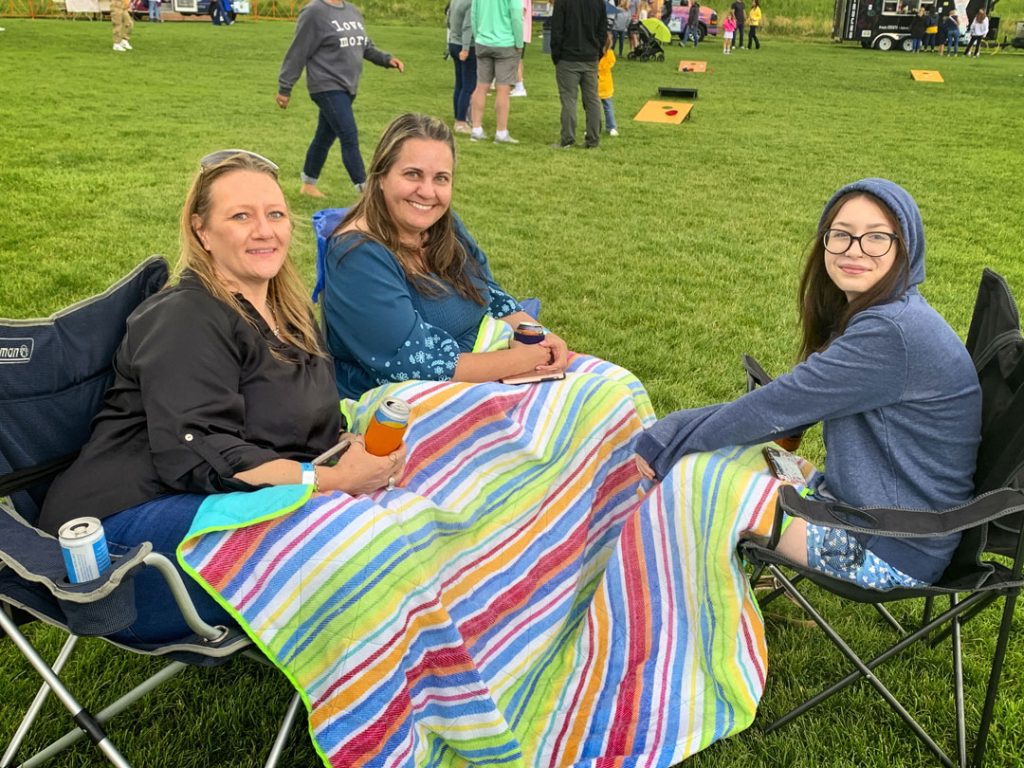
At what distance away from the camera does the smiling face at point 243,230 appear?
7.45 ft

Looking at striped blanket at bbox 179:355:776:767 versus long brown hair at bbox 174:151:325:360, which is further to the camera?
long brown hair at bbox 174:151:325:360

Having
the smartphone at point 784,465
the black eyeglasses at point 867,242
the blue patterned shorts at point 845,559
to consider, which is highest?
the black eyeglasses at point 867,242

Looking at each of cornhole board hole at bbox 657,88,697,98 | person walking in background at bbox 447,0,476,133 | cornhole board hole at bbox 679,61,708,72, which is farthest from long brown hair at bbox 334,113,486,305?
cornhole board hole at bbox 679,61,708,72

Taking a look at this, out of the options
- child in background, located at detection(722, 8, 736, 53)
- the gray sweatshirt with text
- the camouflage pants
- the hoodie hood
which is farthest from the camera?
child in background, located at detection(722, 8, 736, 53)

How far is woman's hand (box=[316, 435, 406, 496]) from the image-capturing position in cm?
209

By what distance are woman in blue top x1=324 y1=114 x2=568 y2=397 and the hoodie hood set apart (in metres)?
1.13

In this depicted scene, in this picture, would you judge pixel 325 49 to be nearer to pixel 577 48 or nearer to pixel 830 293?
pixel 577 48

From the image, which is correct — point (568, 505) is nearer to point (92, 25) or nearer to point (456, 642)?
point (456, 642)

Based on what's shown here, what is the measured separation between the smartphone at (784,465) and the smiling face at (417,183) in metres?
1.34

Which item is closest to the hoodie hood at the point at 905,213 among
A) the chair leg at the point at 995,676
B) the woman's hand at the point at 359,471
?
the chair leg at the point at 995,676

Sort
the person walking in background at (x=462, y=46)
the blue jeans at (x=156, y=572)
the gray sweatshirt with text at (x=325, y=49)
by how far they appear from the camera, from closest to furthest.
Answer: the blue jeans at (x=156, y=572)
the gray sweatshirt with text at (x=325, y=49)
the person walking in background at (x=462, y=46)

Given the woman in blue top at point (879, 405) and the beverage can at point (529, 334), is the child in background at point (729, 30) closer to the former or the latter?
the beverage can at point (529, 334)

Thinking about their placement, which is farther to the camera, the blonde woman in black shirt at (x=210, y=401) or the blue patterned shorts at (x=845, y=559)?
the blue patterned shorts at (x=845, y=559)

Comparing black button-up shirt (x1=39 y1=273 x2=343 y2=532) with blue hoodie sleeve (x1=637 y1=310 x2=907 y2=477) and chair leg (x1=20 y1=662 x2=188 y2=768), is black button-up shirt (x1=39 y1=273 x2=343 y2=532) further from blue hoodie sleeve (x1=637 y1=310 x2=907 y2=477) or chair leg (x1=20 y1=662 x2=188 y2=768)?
blue hoodie sleeve (x1=637 y1=310 x2=907 y2=477)
